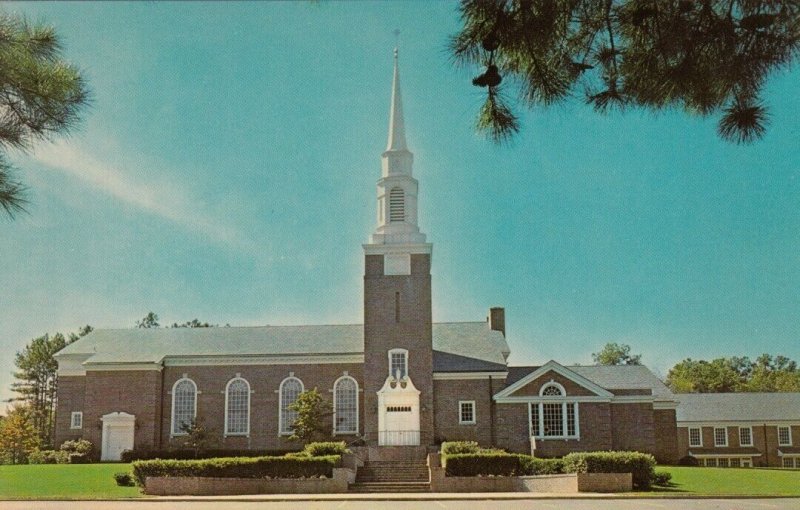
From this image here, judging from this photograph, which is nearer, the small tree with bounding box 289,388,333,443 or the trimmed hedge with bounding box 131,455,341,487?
the trimmed hedge with bounding box 131,455,341,487

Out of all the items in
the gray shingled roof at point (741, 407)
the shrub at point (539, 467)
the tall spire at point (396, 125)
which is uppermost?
the tall spire at point (396, 125)

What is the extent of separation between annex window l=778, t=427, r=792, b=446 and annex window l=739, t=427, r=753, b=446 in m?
1.86

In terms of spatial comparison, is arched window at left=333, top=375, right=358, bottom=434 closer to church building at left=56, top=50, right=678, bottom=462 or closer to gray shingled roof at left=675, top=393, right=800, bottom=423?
church building at left=56, top=50, right=678, bottom=462

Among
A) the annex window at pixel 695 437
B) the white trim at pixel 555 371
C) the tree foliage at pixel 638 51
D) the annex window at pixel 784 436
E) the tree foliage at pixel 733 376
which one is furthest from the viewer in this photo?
the tree foliage at pixel 733 376

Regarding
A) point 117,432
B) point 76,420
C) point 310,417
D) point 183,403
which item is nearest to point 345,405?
point 310,417

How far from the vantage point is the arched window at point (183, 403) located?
47125 mm

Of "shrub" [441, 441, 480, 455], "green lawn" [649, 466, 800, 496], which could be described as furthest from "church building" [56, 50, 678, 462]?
"green lawn" [649, 466, 800, 496]

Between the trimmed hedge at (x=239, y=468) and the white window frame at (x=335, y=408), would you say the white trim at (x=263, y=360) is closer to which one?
the white window frame at (x=335, y=408)

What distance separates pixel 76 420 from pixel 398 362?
18.2 metres

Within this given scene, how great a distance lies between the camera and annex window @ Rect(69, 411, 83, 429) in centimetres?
4838

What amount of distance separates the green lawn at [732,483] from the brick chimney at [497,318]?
16.8 m

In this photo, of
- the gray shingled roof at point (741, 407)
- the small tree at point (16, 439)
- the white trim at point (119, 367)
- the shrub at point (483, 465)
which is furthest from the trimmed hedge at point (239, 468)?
the gray shingled roof at point (741, 407)

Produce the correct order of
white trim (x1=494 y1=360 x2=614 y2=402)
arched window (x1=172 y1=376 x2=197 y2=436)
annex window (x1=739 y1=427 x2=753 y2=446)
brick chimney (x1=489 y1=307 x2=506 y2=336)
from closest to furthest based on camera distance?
white trim (x1=494 y1=360 x2=614 y2=402), arched window (x1=172 y1=376 x2=197 y2=436), brick chimney (x1=489 y1=307 x2=506 y2=336), annex window (x1=739 y1=427 x2=753 y2=446)

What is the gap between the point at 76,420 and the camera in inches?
1914
